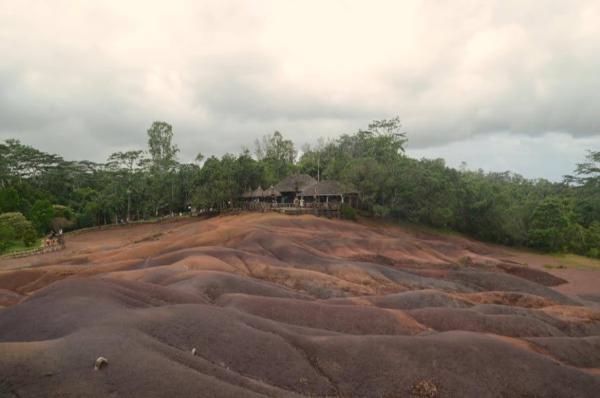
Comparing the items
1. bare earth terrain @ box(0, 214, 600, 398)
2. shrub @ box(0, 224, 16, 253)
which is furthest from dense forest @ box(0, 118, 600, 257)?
bare earth terrain @ box(0, 214, 600, 398)

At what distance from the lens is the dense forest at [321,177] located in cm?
6900

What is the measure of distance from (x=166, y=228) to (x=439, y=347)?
60.9 metres

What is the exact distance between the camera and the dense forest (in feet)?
226

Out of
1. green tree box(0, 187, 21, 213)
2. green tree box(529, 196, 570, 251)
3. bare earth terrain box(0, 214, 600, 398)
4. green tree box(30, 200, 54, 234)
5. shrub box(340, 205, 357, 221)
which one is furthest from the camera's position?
green tree box(529, 196, 570, 251)

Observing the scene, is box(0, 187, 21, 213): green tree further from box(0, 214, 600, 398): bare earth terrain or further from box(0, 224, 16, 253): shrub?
box(0, 214, 600, 398): bare earth terrain

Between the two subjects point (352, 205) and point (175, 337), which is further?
point (352, 205)

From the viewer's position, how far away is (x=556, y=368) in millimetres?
16094

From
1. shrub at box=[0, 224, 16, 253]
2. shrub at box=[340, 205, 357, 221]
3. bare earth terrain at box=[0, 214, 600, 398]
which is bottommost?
shrub at box=[0, 224, 16, 253]

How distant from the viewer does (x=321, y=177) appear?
320 feet

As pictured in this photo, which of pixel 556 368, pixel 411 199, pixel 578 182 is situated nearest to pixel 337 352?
pixel 556 368

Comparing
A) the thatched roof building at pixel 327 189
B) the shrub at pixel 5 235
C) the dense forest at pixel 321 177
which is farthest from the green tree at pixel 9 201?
the thatched roof building at pixel 327 189

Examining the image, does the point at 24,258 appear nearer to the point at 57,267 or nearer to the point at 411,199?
the point at 57,267

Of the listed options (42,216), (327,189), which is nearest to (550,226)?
(327,189)

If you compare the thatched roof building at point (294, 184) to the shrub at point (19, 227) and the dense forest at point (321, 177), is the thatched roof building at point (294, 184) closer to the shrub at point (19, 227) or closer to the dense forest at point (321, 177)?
the dense forest at point (321, 177)
